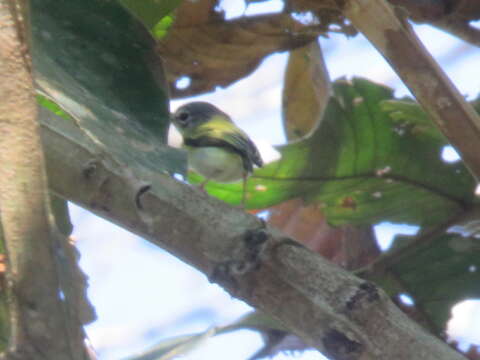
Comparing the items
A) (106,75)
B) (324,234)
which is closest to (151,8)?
(106,75)

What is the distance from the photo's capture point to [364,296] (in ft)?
2.10

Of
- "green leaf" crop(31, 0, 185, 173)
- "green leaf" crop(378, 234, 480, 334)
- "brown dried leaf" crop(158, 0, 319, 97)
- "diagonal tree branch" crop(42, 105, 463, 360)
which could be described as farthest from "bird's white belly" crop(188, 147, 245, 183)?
"diagonal tree branch" crop(42, 105, 463, 360)

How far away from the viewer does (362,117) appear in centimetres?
136

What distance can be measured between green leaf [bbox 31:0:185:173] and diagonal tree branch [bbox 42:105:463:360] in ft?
0.15

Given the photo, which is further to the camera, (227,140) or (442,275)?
(227,140)

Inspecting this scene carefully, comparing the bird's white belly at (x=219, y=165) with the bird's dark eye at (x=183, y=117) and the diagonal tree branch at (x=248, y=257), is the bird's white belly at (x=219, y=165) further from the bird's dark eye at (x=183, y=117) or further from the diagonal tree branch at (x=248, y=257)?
the diagonal tree branch at (x=248, y=257)

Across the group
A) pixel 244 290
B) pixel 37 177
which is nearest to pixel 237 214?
pixel 244 290

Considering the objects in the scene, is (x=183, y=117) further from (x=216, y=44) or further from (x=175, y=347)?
(x=175, y=347)

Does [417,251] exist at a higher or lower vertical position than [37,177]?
higher

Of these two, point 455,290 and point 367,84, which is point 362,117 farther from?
point 455,290

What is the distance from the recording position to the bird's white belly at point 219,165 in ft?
4.66

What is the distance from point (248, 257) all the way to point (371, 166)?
0.73 metres

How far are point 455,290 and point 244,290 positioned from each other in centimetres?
73

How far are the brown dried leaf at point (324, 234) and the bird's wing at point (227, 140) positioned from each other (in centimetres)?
12
